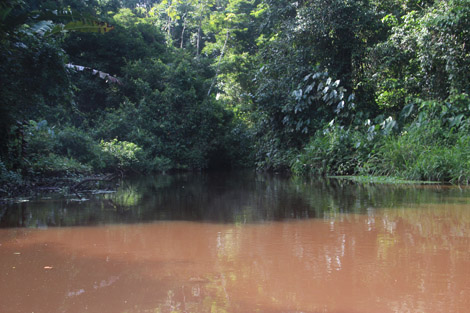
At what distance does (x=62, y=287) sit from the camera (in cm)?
215

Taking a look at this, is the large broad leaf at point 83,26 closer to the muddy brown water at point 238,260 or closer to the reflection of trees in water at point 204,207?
the reflection of trees in water at point 204,207

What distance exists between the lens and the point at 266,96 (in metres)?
14.4

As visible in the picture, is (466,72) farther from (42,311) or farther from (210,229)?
(42,311)

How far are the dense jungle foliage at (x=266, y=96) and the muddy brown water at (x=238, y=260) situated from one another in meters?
3.75

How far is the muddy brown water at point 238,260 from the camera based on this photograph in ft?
6.37

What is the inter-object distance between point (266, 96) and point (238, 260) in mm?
12158

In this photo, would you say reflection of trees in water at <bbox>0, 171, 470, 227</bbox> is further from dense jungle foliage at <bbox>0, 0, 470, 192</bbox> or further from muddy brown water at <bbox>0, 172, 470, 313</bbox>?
dense jungle foliage at <bbox>0, 0, 470, 192</bbox>

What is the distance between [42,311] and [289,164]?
12264 mm

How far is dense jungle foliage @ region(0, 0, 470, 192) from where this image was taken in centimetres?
766

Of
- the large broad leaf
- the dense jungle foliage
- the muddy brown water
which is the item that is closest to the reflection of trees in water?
the muddy brown water

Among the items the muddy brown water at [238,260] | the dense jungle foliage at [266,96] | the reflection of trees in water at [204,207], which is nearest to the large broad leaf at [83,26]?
the dense jungle foliage at [266,96]

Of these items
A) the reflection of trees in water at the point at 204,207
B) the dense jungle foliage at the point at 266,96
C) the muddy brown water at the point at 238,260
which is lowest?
the muddy brown water at the point at 238,260

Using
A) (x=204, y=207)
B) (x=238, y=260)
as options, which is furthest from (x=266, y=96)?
(x=238, y=260)

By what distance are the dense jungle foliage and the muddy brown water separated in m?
3.75
